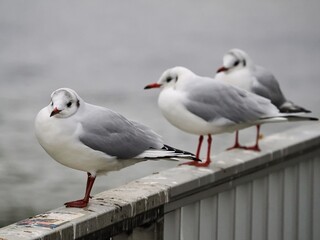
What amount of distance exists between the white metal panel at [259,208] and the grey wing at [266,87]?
2.63 feet

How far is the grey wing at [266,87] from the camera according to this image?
14.0ft

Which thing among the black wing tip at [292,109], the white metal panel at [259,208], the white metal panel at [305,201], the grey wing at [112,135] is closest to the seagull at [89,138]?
the grey wing at [112,135]

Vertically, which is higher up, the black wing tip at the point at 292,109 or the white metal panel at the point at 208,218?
the black wing tip at the point at 292,109

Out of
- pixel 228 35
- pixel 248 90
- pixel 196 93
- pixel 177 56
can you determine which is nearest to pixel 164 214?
pixel 196 93

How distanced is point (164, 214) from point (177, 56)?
6.25 meters

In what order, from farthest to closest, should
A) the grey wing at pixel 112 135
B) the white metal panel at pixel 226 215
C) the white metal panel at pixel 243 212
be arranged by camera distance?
the white metal panel at pixel 243 212, the white metal panel at pixel 226 215, the grey wing at pixel 112 135

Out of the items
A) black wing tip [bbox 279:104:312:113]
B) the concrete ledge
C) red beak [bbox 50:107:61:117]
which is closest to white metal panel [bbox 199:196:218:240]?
the concrete ledge

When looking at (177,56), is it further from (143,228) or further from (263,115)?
(143,228)

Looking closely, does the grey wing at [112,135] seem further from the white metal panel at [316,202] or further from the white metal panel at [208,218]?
the white metal panel at [316,202]

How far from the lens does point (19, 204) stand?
522 cm

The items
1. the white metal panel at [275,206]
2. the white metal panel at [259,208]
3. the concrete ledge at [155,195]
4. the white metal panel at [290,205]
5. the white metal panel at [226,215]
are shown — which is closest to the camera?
the concrete ledge at [155,195]

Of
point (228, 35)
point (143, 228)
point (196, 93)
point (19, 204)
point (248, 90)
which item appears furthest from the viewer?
point (228, 35)

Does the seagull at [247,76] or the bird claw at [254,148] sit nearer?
the bird claw at [254,148]

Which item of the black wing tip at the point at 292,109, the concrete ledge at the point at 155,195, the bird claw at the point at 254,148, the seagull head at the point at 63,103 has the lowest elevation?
the concrete ledge at the point at 155,195
